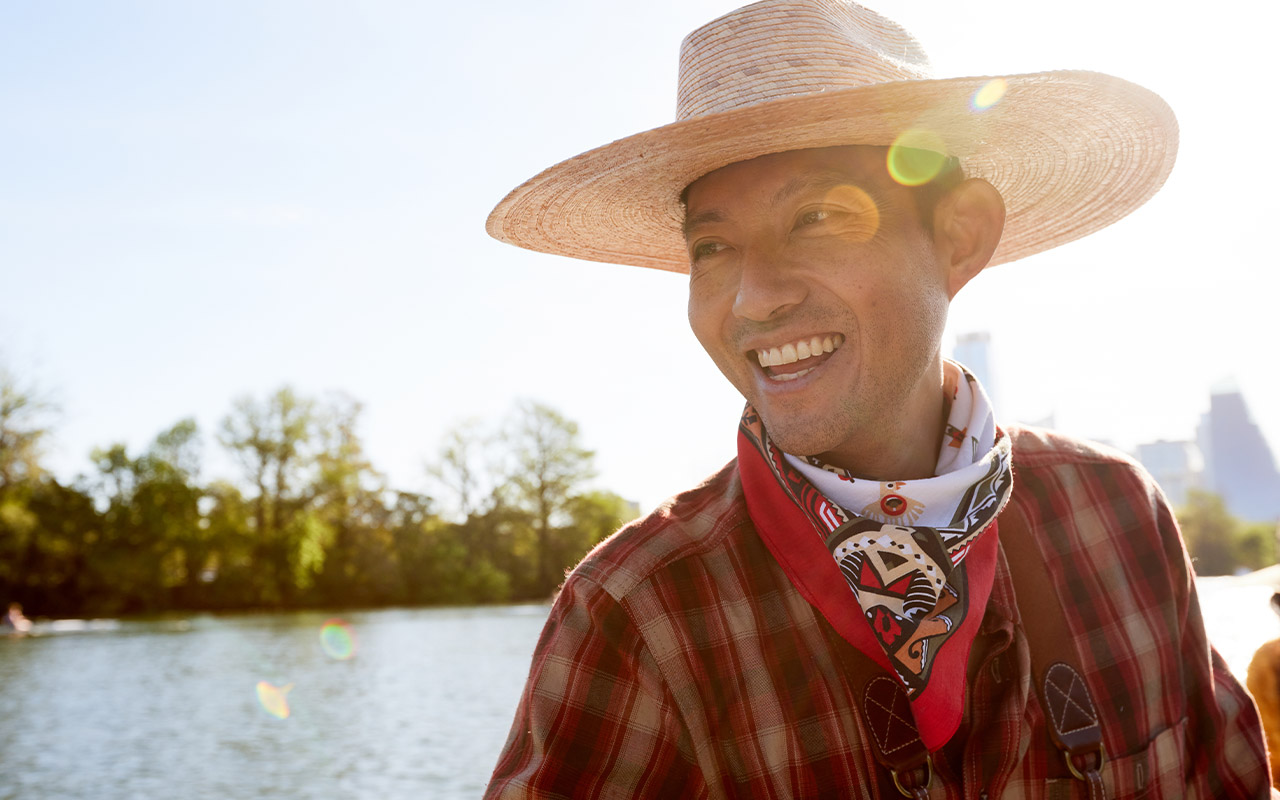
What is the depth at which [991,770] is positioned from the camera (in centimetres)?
155

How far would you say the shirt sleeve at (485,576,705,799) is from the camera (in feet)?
4.46

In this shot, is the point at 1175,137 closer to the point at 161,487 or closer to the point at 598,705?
the point at 598,705

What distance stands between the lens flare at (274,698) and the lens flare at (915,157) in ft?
73.9

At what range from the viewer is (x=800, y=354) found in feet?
5.49

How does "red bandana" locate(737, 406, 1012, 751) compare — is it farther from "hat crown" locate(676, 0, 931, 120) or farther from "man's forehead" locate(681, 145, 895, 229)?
"hat crown" locate(676, 0, 931, 120)

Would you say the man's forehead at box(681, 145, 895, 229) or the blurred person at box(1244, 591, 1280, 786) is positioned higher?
the man's forehead at box(681, 145, 895, 229)

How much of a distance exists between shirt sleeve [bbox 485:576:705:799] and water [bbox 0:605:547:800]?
1364 centimetres

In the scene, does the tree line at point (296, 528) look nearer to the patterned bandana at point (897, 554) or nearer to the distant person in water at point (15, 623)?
the distant person in water at point (15, 623)

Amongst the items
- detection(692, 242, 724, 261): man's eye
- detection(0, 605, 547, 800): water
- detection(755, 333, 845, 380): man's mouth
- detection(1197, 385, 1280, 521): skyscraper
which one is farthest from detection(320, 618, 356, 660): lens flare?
detection(1197, 385, 1280, 521): skyscraper

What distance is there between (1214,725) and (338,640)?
39.0 metres

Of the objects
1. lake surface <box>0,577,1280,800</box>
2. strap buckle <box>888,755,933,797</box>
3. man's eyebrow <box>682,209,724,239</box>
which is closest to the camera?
strap buckle <box>888,755,933,797</box>

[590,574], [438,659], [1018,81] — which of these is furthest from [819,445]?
[438,659]

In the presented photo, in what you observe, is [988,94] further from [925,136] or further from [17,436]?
[17,436]

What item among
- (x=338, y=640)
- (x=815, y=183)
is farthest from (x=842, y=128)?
(x=338, y=640)
